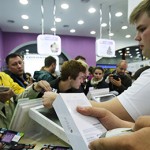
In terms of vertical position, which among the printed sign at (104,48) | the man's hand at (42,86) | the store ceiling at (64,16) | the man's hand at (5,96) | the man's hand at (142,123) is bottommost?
the man's hand at (5,96)

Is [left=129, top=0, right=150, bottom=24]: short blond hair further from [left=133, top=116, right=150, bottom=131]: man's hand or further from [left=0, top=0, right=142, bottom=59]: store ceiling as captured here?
[left=0, top=0, right=142, bottom=59]: store ceiling

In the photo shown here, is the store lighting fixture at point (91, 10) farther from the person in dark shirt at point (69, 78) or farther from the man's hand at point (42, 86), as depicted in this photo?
the man's hand at point (42, 86)

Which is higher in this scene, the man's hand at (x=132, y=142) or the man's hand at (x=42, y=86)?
the man's hand at (x=132, y=142)

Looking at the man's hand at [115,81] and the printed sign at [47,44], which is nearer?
the man's hand at [115,81]

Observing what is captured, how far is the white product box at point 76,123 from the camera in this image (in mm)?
600

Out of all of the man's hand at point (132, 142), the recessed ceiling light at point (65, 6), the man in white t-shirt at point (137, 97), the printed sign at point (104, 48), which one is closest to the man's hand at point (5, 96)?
the man in white t-shirt at point (137, 97)

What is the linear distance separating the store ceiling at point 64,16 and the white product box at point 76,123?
6.22m

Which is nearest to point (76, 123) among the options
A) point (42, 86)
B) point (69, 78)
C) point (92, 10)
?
point (42, 86)

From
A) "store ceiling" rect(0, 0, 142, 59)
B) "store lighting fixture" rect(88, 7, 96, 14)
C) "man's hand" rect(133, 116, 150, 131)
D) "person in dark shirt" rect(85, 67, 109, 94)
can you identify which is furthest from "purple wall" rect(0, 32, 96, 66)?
"man's hand" rect(133, 116, 150, 131)

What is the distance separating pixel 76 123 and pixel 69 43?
10433mm

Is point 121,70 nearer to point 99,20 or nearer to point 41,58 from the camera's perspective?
point 99,20

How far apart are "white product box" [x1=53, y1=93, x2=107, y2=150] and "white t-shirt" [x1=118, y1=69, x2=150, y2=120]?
26 centimetres

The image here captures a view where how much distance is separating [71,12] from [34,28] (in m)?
2.65

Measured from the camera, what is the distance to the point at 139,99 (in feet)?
2.88
